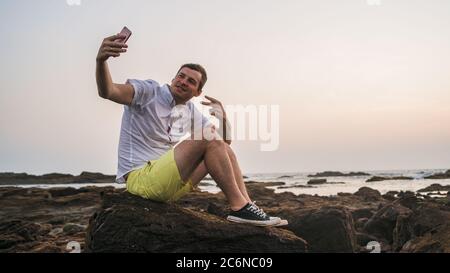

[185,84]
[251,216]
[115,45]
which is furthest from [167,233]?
[115,45]

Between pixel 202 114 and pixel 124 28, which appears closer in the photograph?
pixel 124 28

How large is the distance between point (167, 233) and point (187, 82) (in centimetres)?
173

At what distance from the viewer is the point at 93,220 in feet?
17.2

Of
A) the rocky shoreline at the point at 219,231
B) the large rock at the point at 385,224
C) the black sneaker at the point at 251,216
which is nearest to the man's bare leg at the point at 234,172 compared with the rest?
the black sneaker at the point at 251,216

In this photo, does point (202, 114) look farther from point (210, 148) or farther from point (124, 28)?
point (124, 28)

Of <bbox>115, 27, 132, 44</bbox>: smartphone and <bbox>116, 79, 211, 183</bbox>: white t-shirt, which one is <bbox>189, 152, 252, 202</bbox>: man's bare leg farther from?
<bbox>115, 27, 132, 44</bbox>: smartphone

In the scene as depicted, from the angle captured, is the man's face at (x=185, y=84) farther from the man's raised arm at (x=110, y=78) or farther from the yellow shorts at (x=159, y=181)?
the yellow shorts at (x=159, y=181)

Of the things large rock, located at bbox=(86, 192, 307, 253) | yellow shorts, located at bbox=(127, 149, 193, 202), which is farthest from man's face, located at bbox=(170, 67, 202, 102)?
large rock, located at bbox=(86, 192, 307, 253)

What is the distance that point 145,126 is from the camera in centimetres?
515

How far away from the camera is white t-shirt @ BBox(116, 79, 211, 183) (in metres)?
5.11

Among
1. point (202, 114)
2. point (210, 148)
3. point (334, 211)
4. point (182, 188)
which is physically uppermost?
point (202, 114)
